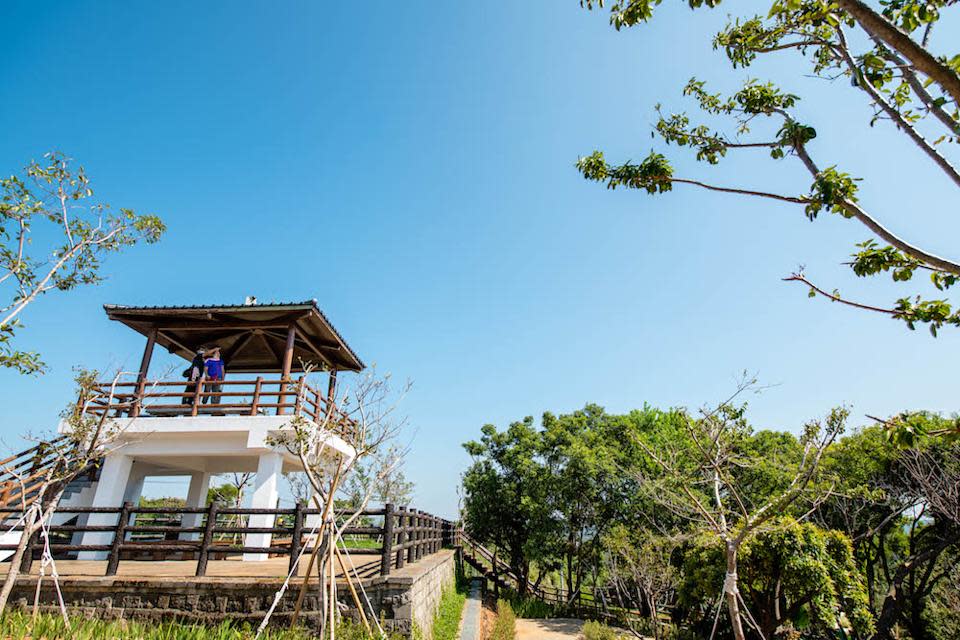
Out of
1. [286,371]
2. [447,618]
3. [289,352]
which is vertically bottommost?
[447,618]

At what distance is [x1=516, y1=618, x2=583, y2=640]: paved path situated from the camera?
43.3 ft

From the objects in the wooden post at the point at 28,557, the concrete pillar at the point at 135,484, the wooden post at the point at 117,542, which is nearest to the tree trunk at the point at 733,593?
the wooden post at the point at 117,542

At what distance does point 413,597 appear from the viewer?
6.66 m

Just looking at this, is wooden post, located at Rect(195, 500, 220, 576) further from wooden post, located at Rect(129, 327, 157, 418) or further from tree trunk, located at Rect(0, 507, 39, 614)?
wooden post, located at Rect(129, 327, 157, 418)

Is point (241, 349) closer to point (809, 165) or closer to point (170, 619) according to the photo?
point (170, 619)

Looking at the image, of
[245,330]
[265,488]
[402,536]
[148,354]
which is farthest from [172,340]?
[402,536]

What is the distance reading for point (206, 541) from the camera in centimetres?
705

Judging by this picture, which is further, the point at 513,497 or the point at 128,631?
the point at 513,497

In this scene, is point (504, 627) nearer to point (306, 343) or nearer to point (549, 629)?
point (549, 629)

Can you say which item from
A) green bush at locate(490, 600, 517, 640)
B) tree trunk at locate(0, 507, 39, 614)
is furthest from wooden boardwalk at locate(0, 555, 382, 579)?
green bush at locate(490, 600, 517, 640)

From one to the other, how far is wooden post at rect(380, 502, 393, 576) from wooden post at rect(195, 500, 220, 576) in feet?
8.05

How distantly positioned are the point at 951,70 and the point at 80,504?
14.0 metres

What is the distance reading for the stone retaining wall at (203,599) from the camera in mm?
6262

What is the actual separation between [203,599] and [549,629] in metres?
11.1
